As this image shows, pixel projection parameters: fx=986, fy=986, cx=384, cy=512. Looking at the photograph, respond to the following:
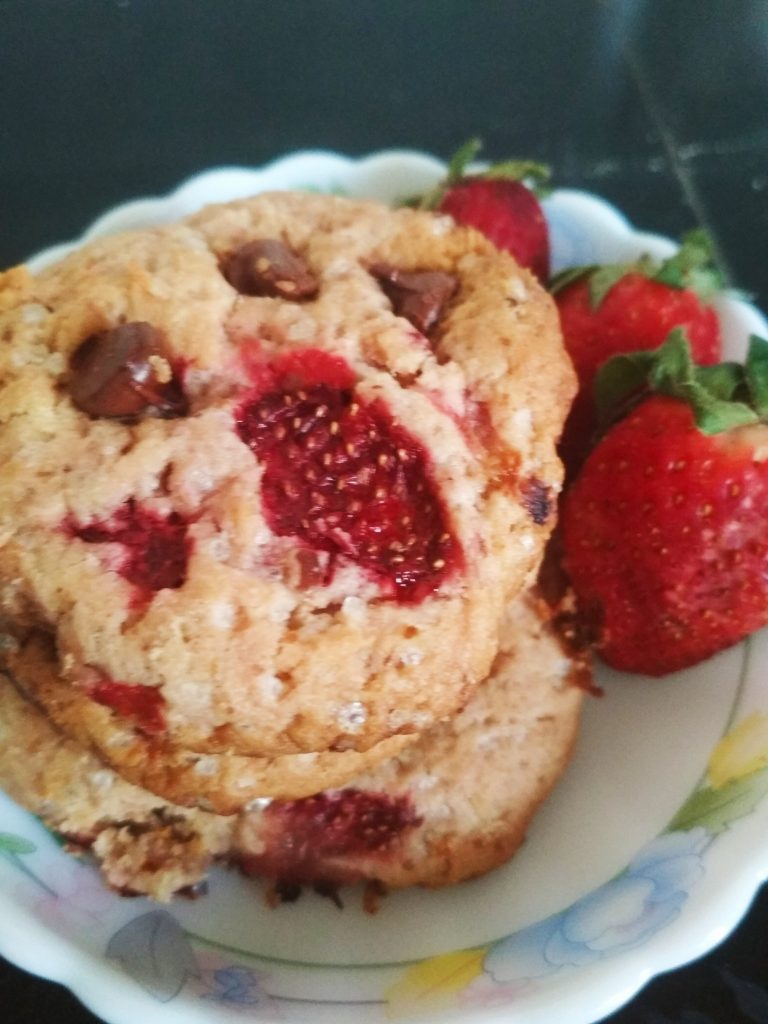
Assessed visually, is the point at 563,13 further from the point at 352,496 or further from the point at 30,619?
the point at 30,619

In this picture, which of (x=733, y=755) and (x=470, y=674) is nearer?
(x=470, y=674)

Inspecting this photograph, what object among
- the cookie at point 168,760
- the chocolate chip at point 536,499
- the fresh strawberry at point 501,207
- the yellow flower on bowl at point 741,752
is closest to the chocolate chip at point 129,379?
the cookie at point 168,760

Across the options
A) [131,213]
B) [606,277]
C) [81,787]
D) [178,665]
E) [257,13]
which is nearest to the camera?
[178,665]

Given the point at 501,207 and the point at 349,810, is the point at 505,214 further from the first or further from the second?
the point at 349,810

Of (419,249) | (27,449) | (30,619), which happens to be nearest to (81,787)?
(30,619)

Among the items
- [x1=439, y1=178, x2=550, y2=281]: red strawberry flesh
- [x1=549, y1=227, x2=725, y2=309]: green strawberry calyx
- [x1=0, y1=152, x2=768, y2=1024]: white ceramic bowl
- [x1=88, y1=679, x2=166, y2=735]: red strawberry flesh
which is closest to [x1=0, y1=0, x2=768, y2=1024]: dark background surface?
[x1=549, y1=227, x2=725, y2=309]: green strawberry calyx

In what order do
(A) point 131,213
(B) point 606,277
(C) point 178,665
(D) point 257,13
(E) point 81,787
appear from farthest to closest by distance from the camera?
1. (D) point 257,13
2. (A) point 131,213
3. (B) point 606,277
4. (E) point 81,787
5. (C) point 178,665
